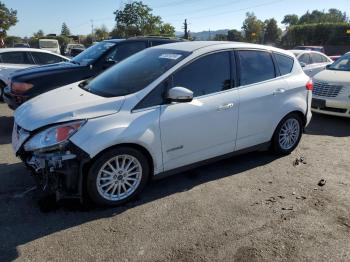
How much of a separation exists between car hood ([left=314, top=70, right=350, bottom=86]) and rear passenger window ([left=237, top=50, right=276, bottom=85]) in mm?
3741

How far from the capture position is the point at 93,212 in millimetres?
4016

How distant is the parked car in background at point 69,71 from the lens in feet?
22.1

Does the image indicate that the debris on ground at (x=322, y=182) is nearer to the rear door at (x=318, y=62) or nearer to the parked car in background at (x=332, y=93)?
the parked car in background at (x=332, y=93)

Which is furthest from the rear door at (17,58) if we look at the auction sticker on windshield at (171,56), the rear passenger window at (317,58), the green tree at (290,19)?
the green tree at (290,19)

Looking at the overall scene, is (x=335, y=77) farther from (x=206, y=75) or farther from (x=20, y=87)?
(x=20, y=87)

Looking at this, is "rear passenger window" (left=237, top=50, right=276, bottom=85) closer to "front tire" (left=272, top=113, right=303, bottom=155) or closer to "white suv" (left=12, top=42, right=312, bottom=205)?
"white suv" (left=12, top=42, right=312, bottom=205)

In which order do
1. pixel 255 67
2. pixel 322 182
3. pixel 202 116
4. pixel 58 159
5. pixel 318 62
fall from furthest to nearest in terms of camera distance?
pixel 318 62 < pixel 255 67 < pixel 322 182 < pixel 202 116 < pixel 58 159

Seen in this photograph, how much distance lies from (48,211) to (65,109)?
1109 millimetres

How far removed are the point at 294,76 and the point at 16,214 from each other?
14.1 feet

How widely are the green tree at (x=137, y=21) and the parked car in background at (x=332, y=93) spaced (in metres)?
43.3

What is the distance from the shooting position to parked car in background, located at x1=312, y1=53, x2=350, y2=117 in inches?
324

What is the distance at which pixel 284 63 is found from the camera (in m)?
5.71

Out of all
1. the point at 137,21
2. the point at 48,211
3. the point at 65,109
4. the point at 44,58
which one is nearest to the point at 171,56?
the point at 65,109

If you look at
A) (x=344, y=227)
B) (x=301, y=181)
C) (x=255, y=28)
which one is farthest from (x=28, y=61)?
(x=255, y=28)
